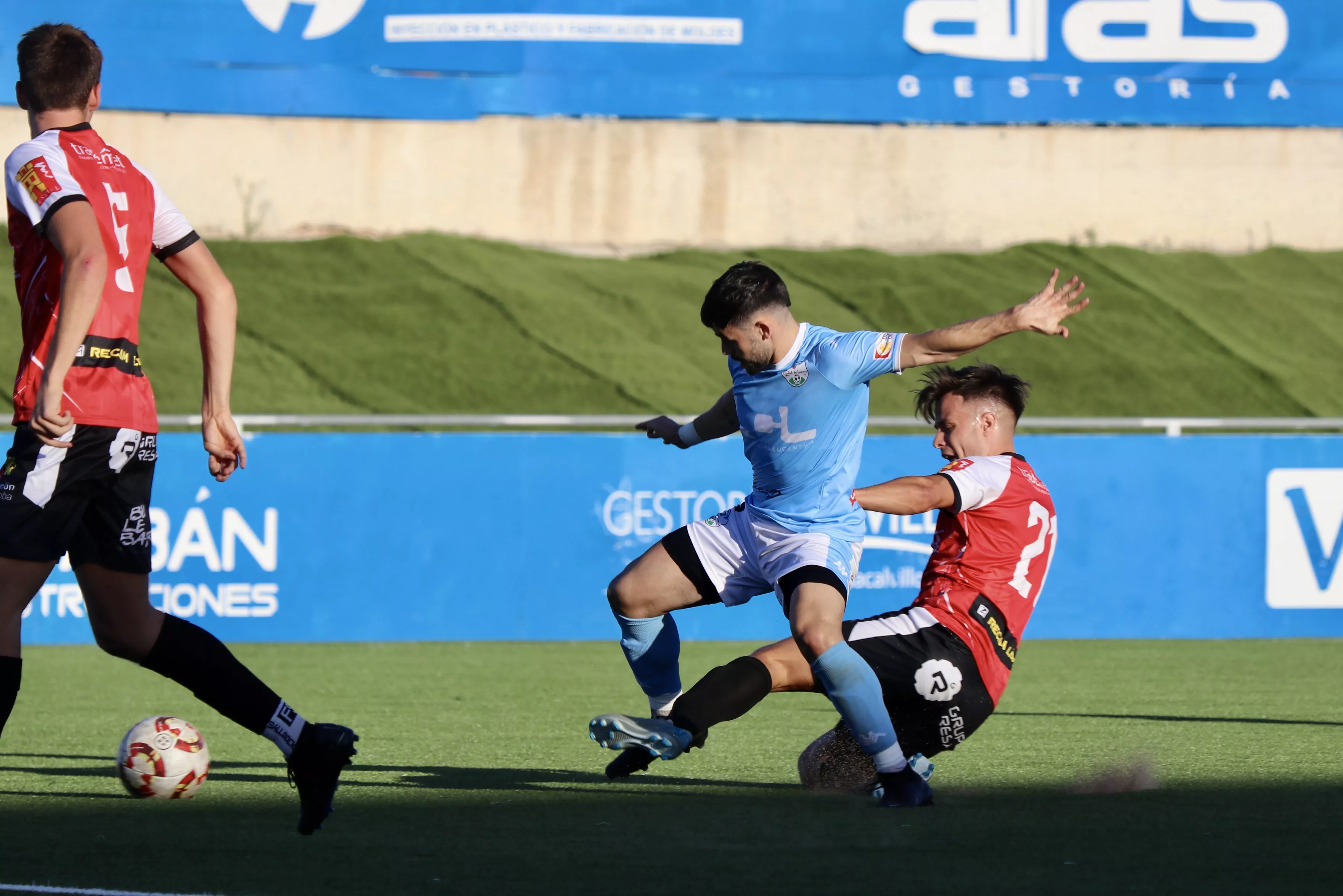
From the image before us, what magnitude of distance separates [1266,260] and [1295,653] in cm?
1141

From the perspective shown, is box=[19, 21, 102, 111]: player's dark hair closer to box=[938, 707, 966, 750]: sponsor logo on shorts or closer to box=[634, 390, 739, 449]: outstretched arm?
box=[634, 390, 739, 449]: outstretched arm

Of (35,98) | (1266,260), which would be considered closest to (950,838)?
(35,98)

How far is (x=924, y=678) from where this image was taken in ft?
18.8

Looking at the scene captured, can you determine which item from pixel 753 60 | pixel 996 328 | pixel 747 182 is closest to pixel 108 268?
pixel 996 328

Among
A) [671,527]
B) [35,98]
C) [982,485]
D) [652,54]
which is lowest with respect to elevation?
[671,527]

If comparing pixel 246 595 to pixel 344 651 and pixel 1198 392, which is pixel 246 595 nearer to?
pixel 344 651

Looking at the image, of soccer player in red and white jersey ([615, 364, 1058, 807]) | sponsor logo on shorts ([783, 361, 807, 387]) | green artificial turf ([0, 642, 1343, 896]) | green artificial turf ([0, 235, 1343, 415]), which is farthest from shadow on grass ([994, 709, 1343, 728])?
green artificial turf ([0, 235, 1343, 415])

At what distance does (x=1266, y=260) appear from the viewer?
2169 cm

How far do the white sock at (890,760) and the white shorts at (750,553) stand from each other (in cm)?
54

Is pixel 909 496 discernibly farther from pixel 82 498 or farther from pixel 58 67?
pixel 58 67

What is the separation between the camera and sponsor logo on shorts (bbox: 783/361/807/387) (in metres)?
5.71

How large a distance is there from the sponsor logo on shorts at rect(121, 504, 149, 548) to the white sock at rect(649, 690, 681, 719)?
1.96 m

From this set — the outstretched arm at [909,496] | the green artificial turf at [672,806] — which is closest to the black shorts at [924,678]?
the green artificial turf at [672,806]

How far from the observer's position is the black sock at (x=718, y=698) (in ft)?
18.1
